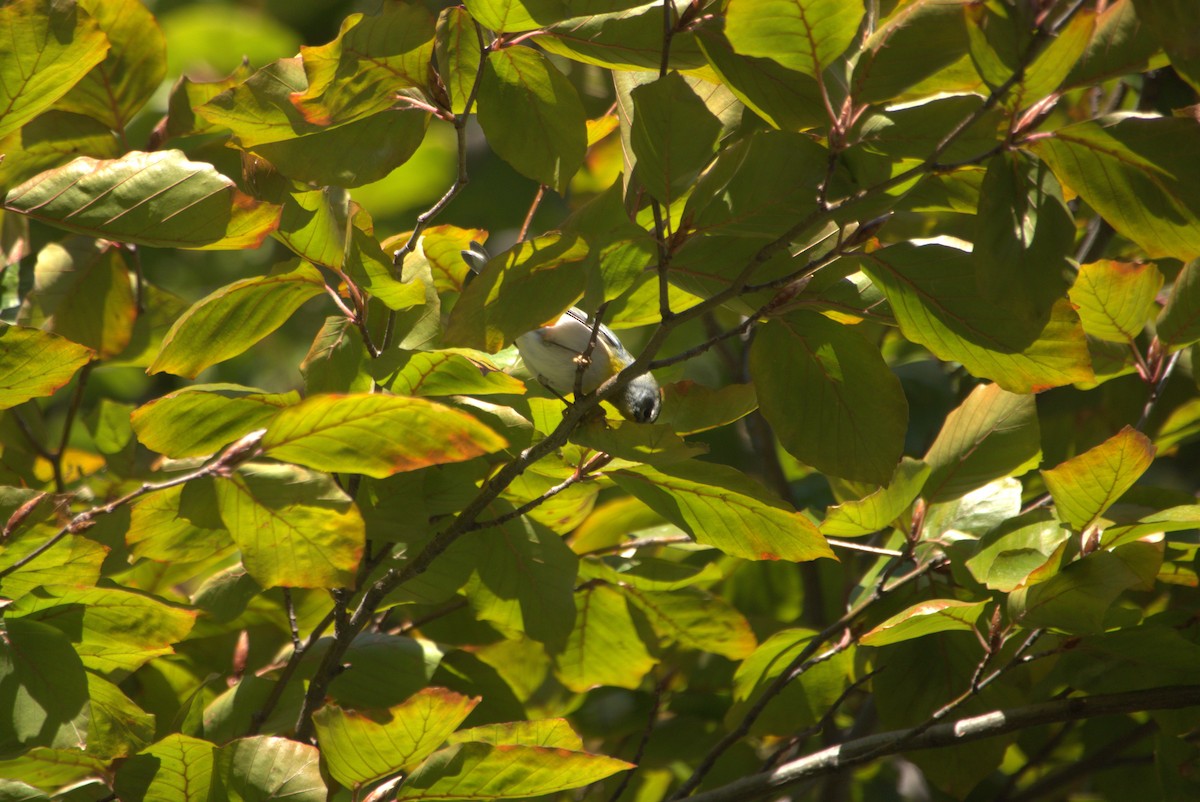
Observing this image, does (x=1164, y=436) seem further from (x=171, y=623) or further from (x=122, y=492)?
(x=122, y=492)

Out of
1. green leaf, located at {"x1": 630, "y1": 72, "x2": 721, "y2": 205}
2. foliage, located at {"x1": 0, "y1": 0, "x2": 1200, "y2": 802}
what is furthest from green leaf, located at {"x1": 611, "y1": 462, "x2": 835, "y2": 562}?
green leaf, located at {"x1": 630, "y1": 72, "x2": 721, "y2": 205}

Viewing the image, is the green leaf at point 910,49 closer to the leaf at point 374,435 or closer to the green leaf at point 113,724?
the leaf at point 374,435

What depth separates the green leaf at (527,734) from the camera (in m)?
0.77

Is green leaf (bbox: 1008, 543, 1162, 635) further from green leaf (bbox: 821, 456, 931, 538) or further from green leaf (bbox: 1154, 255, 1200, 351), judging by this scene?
green leaf (bbox: 1154, 255, 1200, 351)

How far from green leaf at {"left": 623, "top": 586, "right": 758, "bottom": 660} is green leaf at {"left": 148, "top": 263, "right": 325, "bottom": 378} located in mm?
434

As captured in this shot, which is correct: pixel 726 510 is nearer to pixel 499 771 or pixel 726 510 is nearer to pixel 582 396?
pixel 582 396

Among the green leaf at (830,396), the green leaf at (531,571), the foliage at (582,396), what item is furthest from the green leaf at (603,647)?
the green leaf at (830,396)

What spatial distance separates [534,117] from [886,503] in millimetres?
413

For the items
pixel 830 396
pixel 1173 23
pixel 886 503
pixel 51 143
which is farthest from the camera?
pixel 51 143

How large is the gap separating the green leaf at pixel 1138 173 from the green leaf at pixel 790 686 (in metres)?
0.49

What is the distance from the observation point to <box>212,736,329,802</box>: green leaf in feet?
2.34

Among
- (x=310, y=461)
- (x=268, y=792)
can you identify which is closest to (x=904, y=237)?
(x=310, y=461)

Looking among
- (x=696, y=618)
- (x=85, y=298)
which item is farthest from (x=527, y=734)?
(x=85, y=298)

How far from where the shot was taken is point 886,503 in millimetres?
861
